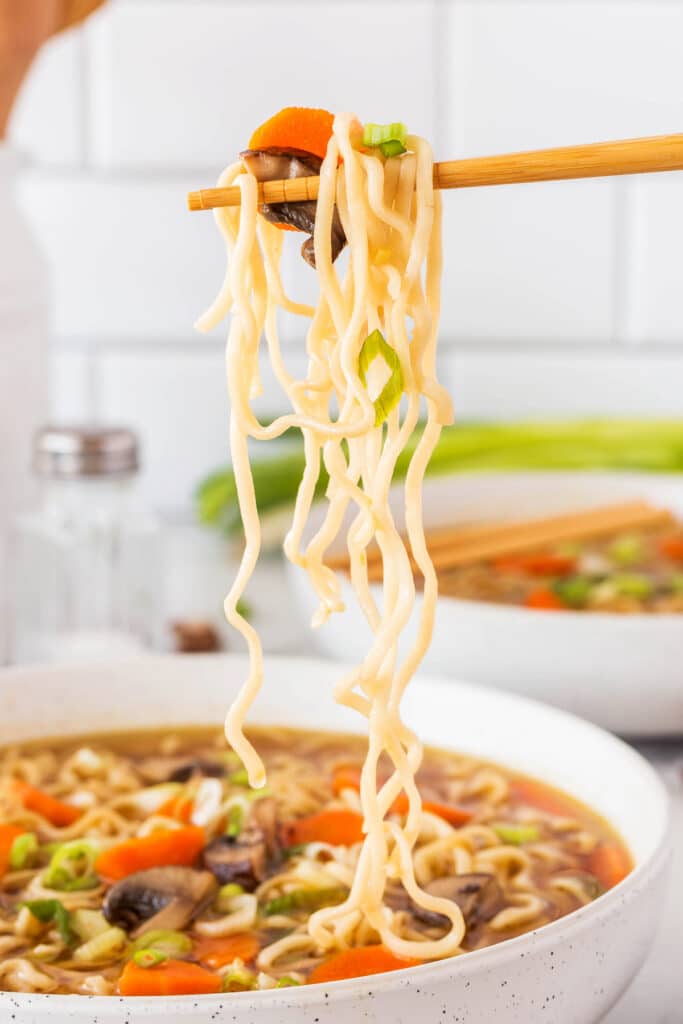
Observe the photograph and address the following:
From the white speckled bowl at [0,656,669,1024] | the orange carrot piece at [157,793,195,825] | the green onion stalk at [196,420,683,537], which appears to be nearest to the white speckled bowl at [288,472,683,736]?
the white speckled bowl at [0,656,669,1024]

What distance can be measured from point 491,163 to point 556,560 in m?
1.21

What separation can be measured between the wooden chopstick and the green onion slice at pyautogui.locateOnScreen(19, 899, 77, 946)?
21.0 inches

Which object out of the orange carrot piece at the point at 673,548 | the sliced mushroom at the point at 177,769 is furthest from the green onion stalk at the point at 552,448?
the sliced mushroom at the point at 177,769

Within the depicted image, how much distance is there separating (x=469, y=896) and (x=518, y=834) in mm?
161

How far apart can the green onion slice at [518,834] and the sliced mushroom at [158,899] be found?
27 cm

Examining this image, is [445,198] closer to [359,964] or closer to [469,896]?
[469,896]

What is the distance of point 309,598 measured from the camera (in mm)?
1652

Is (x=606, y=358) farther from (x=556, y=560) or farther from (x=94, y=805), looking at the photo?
(x=94, y=805)

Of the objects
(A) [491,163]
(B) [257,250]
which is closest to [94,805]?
(B) [257,250]

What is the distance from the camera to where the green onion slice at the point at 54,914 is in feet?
3.37

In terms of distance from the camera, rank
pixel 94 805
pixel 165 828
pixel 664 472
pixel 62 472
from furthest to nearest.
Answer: pixel 664 472
pixel 62 472
pixel 94 805
pixel 165 828

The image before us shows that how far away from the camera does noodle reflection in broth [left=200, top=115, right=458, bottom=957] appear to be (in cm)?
95

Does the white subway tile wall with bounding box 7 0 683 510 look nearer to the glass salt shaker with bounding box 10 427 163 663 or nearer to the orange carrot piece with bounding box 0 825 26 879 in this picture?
the glass salt shaker with bounding box 10 427 163 663

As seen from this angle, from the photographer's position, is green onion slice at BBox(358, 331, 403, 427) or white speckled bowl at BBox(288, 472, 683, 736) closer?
green onion slice at BBox(358, 331, 403, 427)
